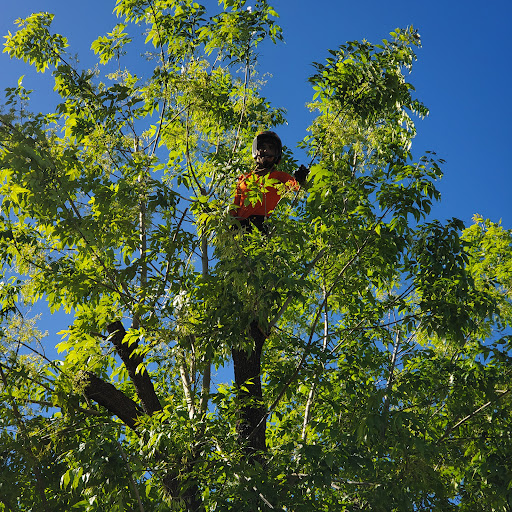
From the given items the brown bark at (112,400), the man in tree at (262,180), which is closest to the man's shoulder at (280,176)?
the man in tree at (262,180)

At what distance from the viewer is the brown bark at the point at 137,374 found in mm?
6309

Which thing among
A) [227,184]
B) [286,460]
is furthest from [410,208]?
[286,460]

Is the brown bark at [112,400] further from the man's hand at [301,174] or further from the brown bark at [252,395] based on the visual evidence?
the man's hand at [301,174]

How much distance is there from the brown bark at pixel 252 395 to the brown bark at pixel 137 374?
0.89 m

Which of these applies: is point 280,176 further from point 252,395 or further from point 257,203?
point 252,395

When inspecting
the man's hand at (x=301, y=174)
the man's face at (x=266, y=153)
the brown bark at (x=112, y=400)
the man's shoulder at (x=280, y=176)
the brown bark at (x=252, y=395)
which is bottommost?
the brown bark at (x=252, y=395)

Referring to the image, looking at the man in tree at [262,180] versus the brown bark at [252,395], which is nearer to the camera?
the brown bark at [252,395]

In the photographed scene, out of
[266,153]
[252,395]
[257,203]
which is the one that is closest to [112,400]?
[252,395]

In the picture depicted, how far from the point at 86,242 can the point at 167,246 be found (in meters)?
0.80

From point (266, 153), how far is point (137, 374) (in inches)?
107

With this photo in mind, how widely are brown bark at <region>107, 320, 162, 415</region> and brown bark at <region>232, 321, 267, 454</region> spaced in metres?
0.89

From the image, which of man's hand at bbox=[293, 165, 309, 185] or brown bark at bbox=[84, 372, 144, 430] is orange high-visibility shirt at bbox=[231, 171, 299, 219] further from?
brown bark at bbox=[84, 372, 144, 430]

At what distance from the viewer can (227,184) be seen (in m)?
6.29

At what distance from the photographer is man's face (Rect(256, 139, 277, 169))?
6754 millimetres
